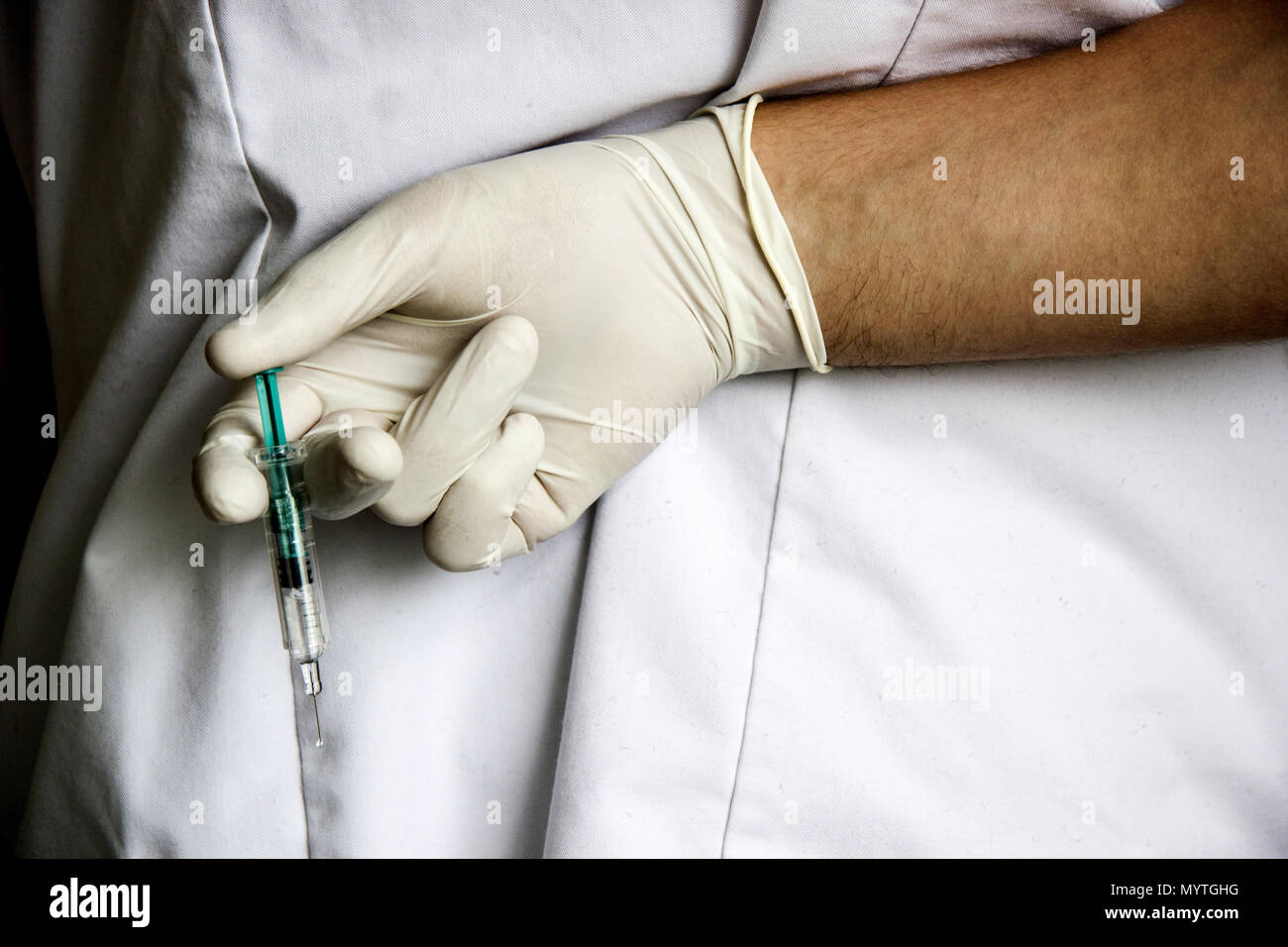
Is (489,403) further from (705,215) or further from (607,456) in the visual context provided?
(705,215)

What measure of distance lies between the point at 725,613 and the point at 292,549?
37 cm

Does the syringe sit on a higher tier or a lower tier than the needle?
higher

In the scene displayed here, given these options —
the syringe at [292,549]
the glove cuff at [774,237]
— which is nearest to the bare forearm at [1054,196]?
the glove cuff at [774,237]

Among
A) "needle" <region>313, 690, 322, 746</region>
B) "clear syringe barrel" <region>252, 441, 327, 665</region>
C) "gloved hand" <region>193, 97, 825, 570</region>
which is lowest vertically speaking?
"needle" <region>313, 690, 322, 746</region>

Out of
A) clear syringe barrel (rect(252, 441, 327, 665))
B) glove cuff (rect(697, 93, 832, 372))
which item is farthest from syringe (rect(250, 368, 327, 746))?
glove cuff (rect(697, 93, 832, 372))

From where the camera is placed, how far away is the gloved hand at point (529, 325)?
74 cm

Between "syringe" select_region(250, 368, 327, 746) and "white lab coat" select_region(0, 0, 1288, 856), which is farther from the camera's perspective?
"white lab coat" select_region(0, 0, 1288, 856)

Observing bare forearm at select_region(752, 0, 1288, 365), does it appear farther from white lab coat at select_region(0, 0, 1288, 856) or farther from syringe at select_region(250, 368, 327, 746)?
syringe at select_region(250, 368, 327, 746)

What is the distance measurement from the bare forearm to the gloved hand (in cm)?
5

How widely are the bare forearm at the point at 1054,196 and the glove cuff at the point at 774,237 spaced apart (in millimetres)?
12

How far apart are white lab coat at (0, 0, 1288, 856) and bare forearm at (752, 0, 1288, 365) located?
49mm

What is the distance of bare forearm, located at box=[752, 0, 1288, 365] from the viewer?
0.74 meters

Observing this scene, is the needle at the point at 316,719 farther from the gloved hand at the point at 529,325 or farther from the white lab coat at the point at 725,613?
the gloved hand at the point at 529,325

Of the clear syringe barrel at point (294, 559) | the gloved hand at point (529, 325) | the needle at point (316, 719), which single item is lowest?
the needle at point (316, 719)
